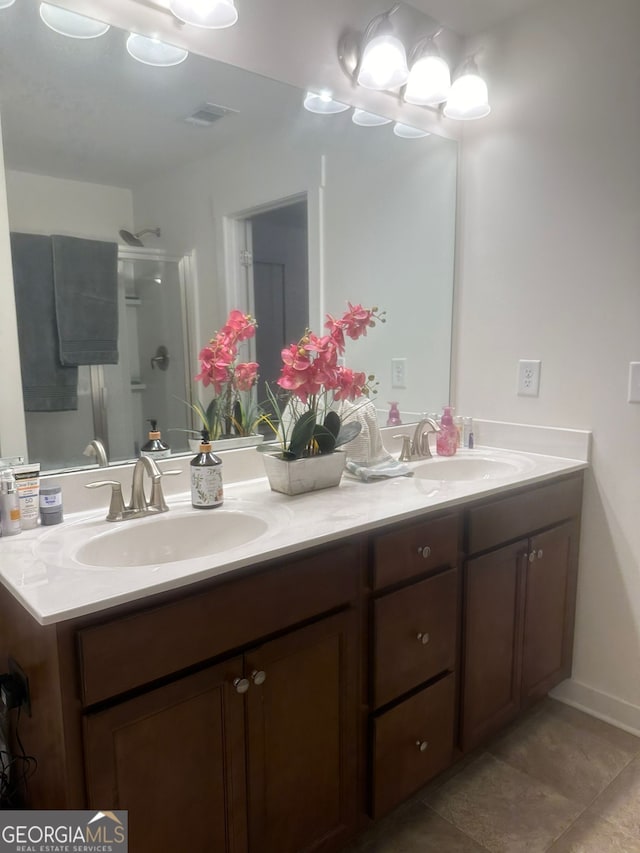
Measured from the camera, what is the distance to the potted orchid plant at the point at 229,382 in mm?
1639

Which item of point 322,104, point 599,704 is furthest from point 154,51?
point 599,704

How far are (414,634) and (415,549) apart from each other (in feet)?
0.71

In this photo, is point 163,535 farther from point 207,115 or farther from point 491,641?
point 207,115

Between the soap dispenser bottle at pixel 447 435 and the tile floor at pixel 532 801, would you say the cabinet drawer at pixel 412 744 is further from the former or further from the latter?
the soap dispenser bottle at pixel 447 435

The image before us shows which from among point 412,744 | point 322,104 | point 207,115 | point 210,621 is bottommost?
point 412,744

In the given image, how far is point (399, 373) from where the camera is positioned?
2219 millimetres

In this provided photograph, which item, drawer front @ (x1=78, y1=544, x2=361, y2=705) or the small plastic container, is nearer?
drawer front @ (x1=78, y1=544, x2=361, y2=705)

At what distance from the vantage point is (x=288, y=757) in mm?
1184

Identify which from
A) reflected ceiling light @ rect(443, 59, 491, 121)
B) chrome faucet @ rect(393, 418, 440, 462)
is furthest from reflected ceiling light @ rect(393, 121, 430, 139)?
chrome faucet @ rect(393, 418, 440, 462)

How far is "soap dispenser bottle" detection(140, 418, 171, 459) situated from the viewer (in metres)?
1.50

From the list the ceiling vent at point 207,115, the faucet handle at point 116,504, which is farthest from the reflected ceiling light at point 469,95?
the faucet handle at point 116,504

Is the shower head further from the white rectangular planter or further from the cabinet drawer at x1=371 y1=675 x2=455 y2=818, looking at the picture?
the cabinet drawer at x1=371 y1=675 x2=455 y2=818

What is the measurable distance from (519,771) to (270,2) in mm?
2286

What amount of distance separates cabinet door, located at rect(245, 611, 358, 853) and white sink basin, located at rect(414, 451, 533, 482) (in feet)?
2.54
